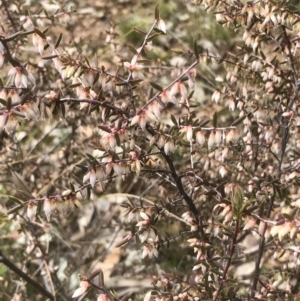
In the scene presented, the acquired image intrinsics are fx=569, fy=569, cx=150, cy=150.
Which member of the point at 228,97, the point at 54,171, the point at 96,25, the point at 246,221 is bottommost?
the point at 246,221

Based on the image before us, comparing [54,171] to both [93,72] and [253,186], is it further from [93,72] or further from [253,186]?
[93,72]

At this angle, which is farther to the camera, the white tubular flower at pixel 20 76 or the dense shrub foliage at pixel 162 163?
the dense shrub foliage at pixel 162 163

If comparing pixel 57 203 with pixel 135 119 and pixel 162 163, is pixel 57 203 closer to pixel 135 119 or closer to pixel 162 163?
pixel 135 119

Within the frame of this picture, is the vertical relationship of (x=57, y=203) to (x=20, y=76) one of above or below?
below

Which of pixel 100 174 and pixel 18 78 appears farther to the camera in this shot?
pixel 100 174


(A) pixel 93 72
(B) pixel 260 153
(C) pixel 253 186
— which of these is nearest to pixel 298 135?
(B) pixel 260 153

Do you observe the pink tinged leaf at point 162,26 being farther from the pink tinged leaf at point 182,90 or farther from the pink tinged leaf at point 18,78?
the pink tinged leaf at point 18,78

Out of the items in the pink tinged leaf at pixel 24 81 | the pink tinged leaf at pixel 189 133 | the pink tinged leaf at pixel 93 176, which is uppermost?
the pink tinged leaf at pixel 189 133

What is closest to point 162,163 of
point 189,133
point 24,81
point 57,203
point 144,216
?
point 144,216

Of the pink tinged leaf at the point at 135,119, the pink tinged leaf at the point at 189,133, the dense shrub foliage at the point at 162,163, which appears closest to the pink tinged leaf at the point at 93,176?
the dense shrub foliage at the point at 162,163
